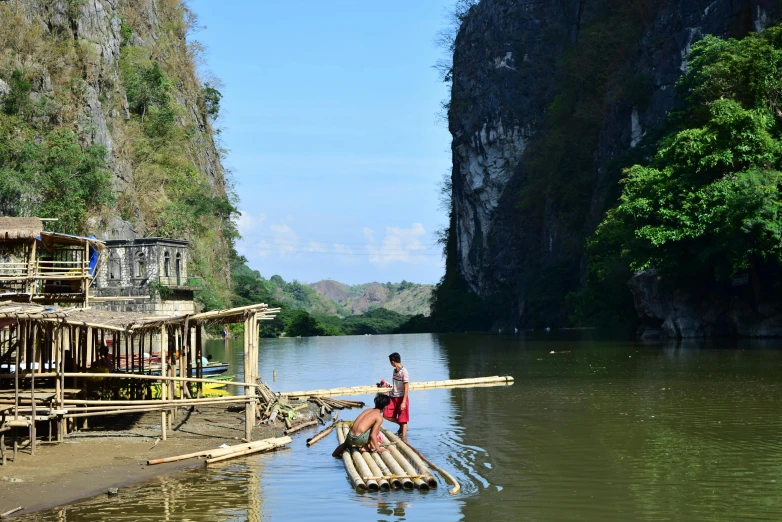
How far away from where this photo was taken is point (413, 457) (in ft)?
40.8

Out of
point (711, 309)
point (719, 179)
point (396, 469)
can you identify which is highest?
point (719, 179)

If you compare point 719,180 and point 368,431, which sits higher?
point 719,180

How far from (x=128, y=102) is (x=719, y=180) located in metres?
36.2

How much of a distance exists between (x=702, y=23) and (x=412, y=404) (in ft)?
117

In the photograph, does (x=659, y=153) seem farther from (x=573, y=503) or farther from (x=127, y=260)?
(x=573, y=503)

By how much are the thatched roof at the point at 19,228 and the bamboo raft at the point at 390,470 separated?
11837 millimetres

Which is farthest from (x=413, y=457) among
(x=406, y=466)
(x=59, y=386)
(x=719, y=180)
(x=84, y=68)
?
(x=84, y=68)

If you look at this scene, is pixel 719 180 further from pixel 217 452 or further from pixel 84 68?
pixel 84 68

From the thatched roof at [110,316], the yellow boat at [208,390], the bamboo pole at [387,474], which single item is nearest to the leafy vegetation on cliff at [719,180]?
the yellow boat at [208,390]

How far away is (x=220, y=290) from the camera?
207 feet

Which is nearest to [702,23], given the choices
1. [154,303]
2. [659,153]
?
[659,153]

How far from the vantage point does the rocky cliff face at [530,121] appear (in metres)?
57.1

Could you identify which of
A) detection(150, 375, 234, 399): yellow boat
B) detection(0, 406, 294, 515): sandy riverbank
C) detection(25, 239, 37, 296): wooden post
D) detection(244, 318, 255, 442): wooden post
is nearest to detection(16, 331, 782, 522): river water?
detection(0, 406, 294, 515): sandy riverbank

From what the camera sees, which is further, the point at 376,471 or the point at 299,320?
the point at 299,320
